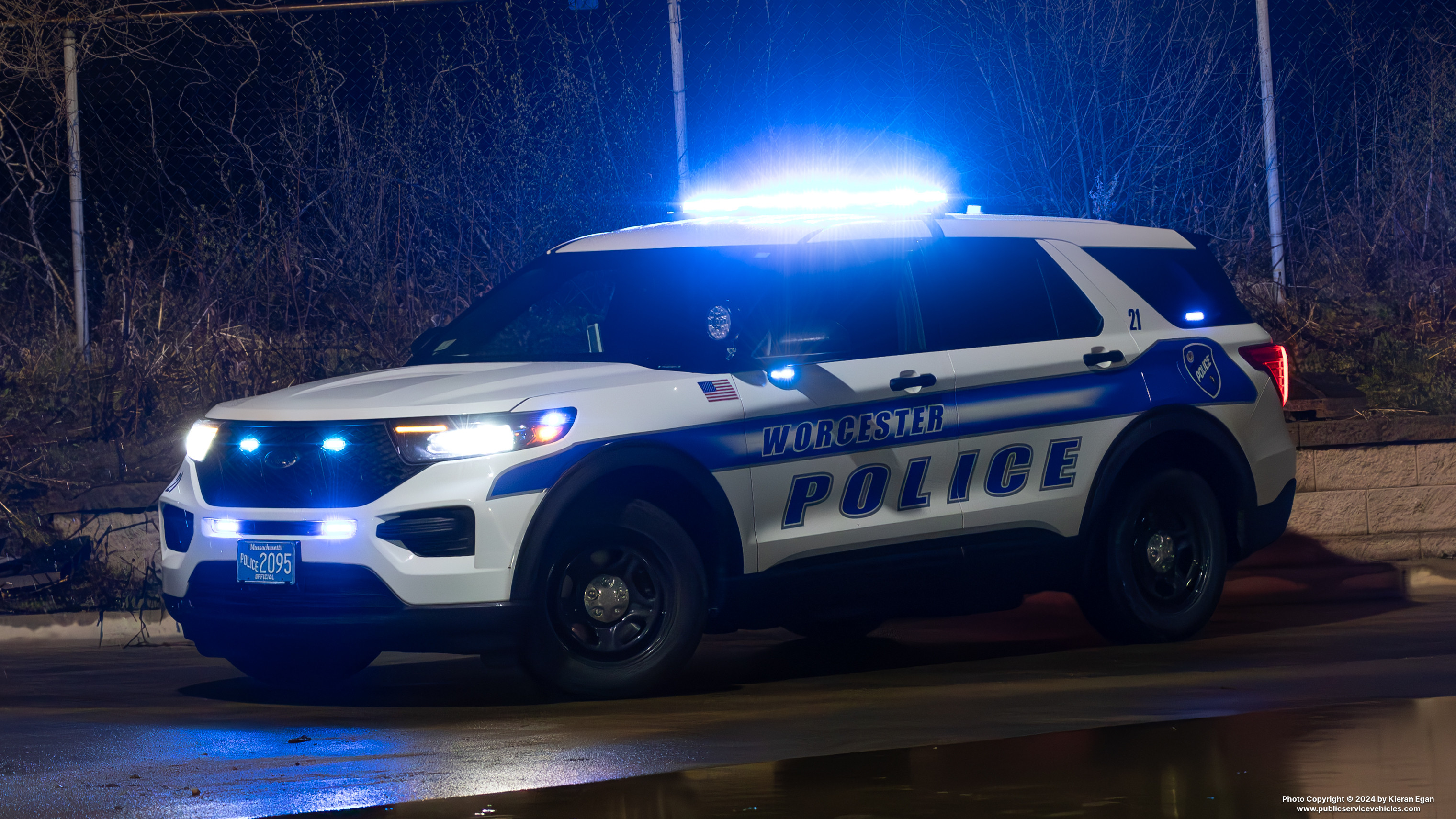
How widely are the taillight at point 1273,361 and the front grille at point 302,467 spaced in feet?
14.5

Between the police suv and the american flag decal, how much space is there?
0.04 ft

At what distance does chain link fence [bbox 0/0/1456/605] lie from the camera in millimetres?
13008

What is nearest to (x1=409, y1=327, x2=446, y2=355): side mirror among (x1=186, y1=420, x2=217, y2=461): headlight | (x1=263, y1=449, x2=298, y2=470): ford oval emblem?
(x1=186, y1=420, x2=217, y2=461): headlight

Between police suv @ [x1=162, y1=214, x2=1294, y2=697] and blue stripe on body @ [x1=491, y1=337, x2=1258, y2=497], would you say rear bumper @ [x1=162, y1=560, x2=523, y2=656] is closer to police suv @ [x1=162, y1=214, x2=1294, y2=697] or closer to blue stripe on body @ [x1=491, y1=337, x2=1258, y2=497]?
police suv @ [x1=162, y1=214, x2=1294, y2=697]

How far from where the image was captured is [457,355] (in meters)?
8.48

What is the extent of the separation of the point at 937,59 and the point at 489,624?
790 cm

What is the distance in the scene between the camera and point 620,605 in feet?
24.4

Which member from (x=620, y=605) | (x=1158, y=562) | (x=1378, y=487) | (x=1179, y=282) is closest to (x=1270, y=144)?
(x=1378, y=487)

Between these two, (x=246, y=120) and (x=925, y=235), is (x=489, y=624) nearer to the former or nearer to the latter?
(x=925, y=235)

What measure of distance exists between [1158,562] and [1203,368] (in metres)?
0.96

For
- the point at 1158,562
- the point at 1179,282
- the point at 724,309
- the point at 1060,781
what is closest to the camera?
the point at 1060,781

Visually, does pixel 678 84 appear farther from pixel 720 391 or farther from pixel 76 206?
pixel 720 391

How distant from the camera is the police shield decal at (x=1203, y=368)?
361 inches

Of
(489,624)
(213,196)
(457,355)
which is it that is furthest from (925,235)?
(213,196)
